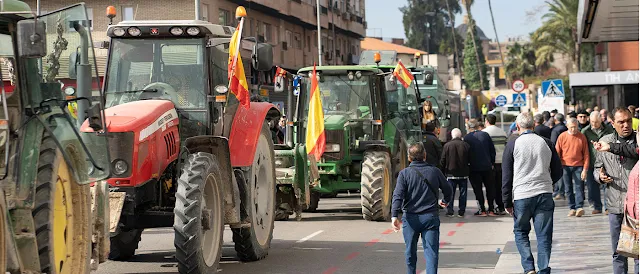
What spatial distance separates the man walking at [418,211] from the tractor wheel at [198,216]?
185 centimetres

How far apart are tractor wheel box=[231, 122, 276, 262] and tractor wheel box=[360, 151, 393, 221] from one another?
454 cm

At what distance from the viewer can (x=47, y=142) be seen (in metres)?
Result: 8.93

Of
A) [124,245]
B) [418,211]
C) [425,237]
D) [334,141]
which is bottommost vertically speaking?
[124,245]

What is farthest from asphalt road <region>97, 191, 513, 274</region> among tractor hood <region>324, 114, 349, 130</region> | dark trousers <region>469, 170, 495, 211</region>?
tractor hood <region>324, 114, 349, 130</region>

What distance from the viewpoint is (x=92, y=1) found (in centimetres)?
4506

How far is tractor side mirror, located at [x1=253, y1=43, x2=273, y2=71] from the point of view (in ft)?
40.9

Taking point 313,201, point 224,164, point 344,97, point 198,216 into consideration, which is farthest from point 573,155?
point 198,216

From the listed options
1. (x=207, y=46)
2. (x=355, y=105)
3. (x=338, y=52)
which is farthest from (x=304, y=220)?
(x=338, y=52)

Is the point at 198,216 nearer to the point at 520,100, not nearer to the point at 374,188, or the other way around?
the point at 374,188

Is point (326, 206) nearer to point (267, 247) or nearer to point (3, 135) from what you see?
point (267, 247)

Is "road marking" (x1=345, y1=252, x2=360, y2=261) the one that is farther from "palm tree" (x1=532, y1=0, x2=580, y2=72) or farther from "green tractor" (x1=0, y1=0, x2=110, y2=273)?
"palm tree" (x1=532, y1=0, x2=580, y2=72)

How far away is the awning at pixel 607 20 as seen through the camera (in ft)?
66.7

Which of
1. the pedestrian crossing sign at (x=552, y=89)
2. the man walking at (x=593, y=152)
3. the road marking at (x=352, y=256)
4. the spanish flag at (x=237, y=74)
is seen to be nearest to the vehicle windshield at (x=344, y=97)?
the man walking at (x=593, y=152)

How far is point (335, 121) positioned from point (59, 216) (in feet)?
36.9
